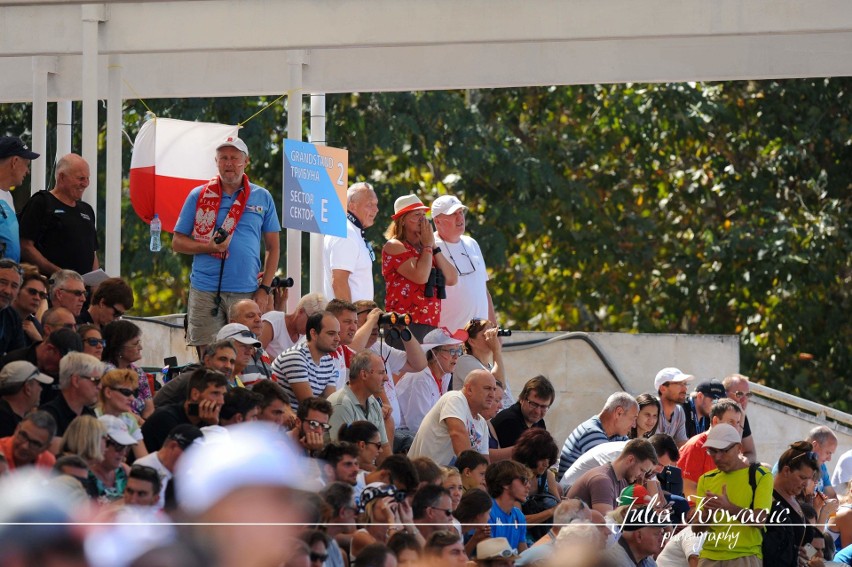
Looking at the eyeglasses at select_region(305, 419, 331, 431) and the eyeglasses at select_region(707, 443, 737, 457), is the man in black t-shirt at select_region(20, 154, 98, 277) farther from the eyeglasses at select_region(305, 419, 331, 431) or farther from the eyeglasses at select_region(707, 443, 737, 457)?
the eyeglasses at select_region(707, 443, 737, 457)

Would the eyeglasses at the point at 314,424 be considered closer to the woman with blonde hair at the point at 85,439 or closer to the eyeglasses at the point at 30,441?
the woman with blonde hair at the point at 85,439

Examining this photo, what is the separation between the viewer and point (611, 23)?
9.30 metres

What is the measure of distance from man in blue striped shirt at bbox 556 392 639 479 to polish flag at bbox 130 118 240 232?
3.43 meters

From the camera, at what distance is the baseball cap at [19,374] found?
6.34m

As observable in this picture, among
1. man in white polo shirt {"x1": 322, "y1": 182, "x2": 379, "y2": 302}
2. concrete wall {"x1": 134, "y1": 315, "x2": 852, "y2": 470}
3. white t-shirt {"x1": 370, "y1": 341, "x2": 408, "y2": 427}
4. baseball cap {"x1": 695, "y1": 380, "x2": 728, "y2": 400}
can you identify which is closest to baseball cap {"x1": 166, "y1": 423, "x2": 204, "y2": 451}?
white t-shirt {"x1": 370, "y1": 341, "x2": 408, "y2": 427}

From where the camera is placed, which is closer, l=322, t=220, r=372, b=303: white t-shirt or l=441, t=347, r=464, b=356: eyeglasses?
l=441, t=347, r=464, b=356: eyeglasses

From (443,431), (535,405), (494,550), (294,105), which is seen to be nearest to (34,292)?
(443,431)

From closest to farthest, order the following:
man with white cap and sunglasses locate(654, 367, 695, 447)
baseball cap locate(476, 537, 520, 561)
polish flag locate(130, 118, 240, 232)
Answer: baseball cap locate(476, 537, 520, 561), man with white cap and sunglasses locate(654, 367, 695, 447), polish flag locate(130, 118, 240, 232)

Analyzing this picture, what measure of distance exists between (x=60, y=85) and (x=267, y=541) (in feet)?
34.8

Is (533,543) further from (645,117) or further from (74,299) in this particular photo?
(645,117)

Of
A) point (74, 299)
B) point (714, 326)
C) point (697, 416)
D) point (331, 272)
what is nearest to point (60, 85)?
point (331, 272)

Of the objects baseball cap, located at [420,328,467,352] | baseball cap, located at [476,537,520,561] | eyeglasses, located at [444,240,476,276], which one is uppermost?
eyeglasses, located at [444,240,476,276]

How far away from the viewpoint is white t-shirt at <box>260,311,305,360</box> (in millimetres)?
9219

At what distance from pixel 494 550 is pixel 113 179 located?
5.09m
